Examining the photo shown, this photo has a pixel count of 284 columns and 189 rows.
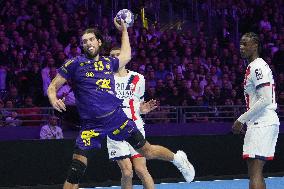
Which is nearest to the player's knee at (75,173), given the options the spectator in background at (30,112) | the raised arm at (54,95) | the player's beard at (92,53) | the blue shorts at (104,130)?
the blue shorts at (104,130)

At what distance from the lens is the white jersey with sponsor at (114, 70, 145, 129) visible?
837cm

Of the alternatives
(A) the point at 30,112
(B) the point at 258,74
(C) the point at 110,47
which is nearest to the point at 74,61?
(B) the point at 258,74

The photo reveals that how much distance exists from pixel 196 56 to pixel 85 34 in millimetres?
10468

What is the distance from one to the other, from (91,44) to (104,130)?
92cm

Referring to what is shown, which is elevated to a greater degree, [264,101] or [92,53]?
[92,53]

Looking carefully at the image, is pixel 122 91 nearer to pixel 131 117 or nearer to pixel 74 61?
pixel 131 117

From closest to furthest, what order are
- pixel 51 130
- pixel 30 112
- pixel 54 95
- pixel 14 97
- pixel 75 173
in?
pixel 75 173 < pixel 54 95 < pixel 51 130 < pixel 30 112 < pixel 14 97

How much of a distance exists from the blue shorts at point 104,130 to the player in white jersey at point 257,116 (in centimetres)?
117

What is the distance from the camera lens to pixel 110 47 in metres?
12.9

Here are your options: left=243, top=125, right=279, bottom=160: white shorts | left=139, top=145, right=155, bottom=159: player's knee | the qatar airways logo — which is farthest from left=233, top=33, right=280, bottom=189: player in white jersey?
the qatar airways logo

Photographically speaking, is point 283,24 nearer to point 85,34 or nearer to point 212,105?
point 212,105

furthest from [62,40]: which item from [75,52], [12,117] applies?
[12,117]

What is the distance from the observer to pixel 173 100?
47.7ft

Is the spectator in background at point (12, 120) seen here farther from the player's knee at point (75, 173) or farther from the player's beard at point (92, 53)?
the player's knee at point (75, 173)
